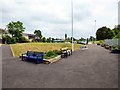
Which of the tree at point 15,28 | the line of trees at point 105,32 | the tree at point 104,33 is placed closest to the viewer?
the tree at point 15,28

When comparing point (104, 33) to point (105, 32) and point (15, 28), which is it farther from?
point (15, 28)

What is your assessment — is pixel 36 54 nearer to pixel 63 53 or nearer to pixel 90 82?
pixel 63 53

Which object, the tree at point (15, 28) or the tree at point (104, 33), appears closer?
the tree at point (15, 28)

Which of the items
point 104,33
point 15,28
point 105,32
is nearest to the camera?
point 15,28

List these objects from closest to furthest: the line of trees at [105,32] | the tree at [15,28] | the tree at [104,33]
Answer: the tree at [15,28], the line of trees at [105,32], the tree at [104,33]

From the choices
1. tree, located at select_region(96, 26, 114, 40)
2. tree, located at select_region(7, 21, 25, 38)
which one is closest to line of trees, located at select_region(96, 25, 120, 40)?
tree, located at select_region(96, 26, 114, 40)

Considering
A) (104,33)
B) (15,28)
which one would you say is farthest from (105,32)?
(15,28)

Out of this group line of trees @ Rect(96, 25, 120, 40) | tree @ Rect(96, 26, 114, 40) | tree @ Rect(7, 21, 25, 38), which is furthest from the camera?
tree @ Rect(96, 26, 114, 40)

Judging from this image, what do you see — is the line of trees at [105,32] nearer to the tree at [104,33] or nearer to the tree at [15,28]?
the tree at [104,33]

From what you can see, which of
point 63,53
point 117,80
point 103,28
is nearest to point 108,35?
point 103,28

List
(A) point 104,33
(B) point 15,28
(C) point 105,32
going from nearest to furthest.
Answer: (B) point 15,28 → (C) point 105,32 → (A) point 104,33

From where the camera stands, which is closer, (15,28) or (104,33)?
(15,28)

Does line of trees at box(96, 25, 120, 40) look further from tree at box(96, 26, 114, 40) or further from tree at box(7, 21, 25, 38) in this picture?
tree at box(7, 21, 25, 38)

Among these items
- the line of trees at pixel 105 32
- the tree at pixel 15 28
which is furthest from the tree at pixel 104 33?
the tree at pixel 15 28
